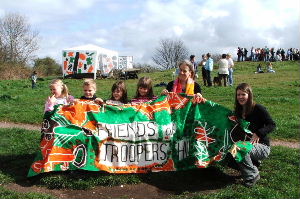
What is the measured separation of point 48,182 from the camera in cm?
605

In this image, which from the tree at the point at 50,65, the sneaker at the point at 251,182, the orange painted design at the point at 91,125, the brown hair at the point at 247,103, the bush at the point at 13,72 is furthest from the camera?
the tree at the point at 50,65

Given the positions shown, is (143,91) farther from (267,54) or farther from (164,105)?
(267,54)

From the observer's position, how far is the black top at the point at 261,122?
19.7 ft

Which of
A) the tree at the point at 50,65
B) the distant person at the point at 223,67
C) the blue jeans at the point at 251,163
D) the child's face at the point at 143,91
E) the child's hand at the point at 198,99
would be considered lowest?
the blue jeans at the point at 251,163

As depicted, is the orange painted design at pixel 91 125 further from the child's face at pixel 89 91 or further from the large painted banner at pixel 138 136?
the child's face at pixel 89 91

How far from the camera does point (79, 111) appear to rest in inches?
256

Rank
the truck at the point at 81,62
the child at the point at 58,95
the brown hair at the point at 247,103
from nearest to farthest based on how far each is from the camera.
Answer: the brown hair at the point at 247,103
the child at the point at 58,95
the truck at the point at 81,62

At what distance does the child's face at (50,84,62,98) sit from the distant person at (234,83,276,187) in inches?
134

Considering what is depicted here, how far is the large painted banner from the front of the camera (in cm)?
623

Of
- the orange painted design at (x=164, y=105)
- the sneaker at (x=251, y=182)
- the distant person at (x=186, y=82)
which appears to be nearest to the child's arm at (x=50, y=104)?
the orange painted design at (x=164, y=105)

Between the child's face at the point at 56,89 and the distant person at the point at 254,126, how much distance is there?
11.2 feet

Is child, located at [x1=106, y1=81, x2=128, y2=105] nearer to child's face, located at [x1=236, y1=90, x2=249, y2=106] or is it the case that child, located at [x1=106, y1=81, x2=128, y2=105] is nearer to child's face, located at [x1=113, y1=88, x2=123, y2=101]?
child's face, located at [x1=113, y1=88, x2=123, y2=101]

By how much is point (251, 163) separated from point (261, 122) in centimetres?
73

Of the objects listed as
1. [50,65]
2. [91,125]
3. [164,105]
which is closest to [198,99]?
[164,105]
